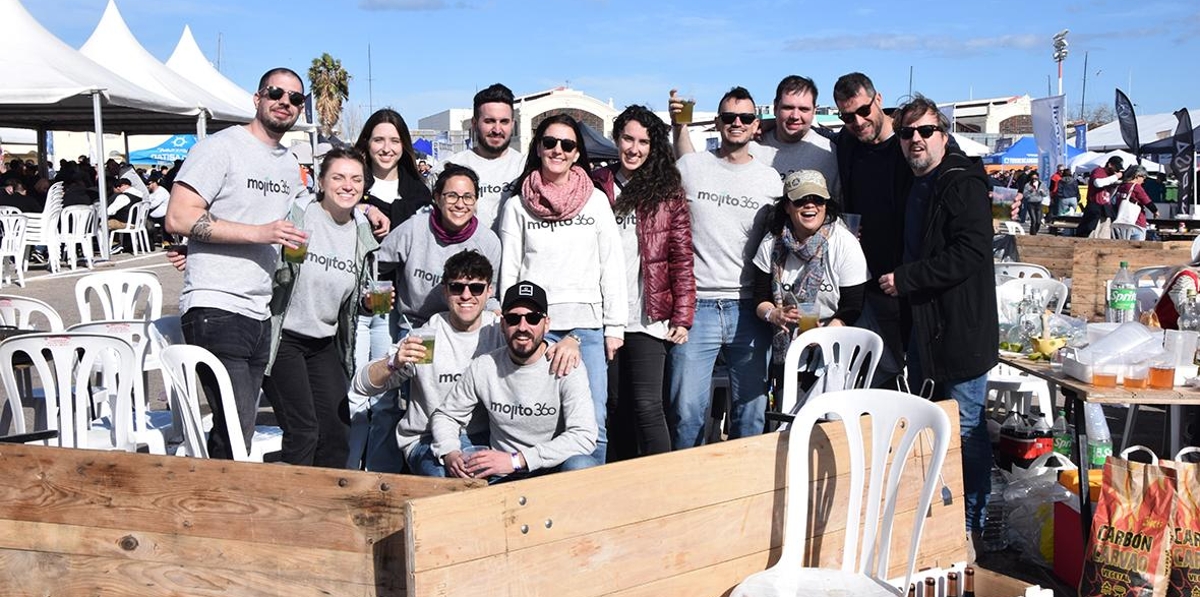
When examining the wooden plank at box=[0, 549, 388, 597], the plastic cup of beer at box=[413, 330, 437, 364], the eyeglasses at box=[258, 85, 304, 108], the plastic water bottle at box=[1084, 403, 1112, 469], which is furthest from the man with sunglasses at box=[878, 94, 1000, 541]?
the wooden plank at box=[0, 549, 388, 597]

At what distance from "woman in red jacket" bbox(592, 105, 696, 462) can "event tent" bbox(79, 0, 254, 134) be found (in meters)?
15.5

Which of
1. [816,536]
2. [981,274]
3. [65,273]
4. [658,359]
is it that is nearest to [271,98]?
[658,359]

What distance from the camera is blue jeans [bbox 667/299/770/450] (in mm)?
4730

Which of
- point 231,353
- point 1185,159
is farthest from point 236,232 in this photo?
point 1185,159

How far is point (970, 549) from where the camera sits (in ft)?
14.4

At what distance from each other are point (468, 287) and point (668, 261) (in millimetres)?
989

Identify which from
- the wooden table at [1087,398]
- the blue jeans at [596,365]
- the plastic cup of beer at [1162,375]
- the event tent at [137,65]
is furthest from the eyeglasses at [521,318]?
the event tent at [137,65]

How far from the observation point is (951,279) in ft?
13.9

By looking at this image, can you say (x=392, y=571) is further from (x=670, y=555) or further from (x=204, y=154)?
(x=204, y=154)

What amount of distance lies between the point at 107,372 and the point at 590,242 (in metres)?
2.06

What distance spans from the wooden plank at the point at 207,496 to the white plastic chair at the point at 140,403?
1190mm

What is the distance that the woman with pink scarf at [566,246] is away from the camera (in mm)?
4289

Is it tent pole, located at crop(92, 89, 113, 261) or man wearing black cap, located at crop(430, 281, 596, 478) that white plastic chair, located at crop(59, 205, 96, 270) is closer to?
tent pole, located at crop(92, 89, 113, 261)

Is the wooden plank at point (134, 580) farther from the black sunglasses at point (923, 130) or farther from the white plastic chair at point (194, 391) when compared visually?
the black sunglasses at point (923, 130)
